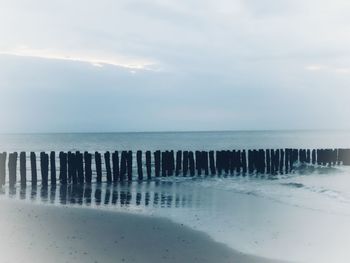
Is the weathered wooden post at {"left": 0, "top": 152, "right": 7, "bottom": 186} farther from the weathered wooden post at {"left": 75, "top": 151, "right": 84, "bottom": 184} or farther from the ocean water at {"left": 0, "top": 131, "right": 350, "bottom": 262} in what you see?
the weathered wooden post at {"left": 75, "top": 151, "right": 84, "bottom": 184}

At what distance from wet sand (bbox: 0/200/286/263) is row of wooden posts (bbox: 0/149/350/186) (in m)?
7.06

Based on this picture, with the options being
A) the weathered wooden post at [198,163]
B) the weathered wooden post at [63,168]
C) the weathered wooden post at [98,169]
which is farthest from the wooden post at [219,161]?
the weathered wooden post at [63,168]

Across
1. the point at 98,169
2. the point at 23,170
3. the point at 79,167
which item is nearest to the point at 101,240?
the point at 23,170

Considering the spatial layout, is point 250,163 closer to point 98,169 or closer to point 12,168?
point 98,169

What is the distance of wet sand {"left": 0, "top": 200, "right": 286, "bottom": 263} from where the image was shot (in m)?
7.02

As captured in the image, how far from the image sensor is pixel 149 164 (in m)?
21.5

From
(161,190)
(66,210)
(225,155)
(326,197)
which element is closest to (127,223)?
(66,210)

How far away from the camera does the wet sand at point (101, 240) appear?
23.0ft

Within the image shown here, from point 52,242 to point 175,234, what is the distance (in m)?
2.30

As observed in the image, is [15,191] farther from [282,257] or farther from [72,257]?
[282,257]

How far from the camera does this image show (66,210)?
1155 cm

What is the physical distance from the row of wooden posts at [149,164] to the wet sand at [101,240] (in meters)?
7.06

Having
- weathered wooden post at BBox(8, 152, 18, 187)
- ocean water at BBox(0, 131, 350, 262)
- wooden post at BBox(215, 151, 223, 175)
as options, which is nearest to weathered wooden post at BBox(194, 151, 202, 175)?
wooden post at BBox(215, 151, 223, 175)

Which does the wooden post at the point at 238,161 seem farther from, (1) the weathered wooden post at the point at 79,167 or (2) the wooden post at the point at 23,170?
(2) the wooden post at the point at 23,170
